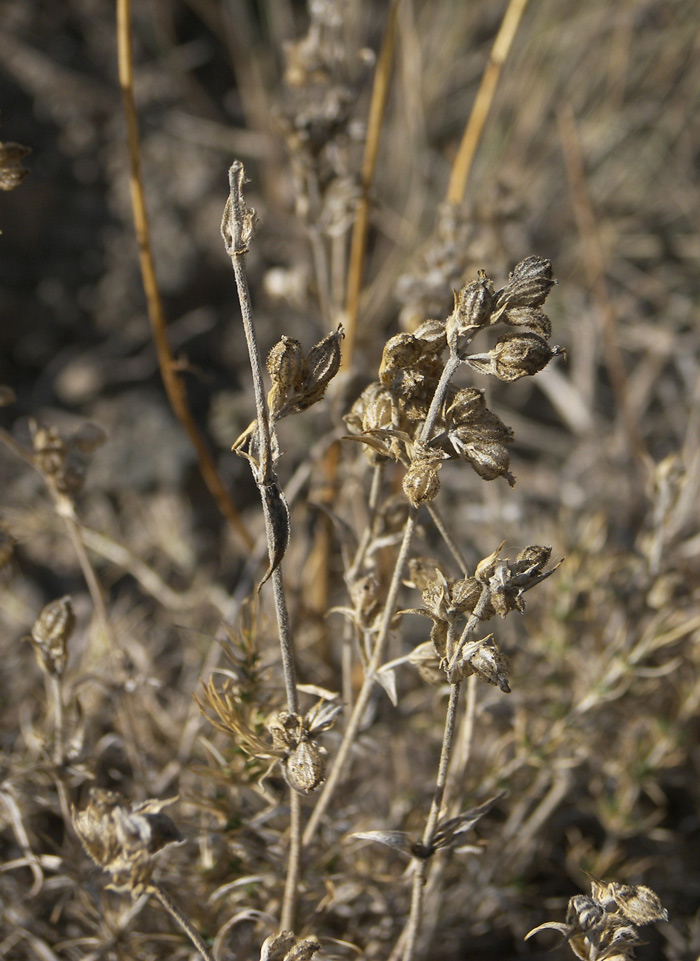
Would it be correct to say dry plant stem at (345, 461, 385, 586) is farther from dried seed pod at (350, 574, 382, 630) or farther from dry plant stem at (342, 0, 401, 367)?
dry plant stem at (342, 0, 401, 367)

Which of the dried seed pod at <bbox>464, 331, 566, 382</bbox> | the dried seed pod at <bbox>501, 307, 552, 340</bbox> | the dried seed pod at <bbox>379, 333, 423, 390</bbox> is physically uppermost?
the dried seed pod at <bbox>501, 307, 552, 340</bbox>

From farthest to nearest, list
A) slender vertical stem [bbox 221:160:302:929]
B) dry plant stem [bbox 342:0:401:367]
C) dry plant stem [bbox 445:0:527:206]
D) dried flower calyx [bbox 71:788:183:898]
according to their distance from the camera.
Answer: dry plant stem [bbox 445:0:527:206] < dry plant stem [bbox 342:0:401:367] < dried flower calyx [bbox 71:788:183:898] < slender vertical stem [bbox 221:160:302:929]

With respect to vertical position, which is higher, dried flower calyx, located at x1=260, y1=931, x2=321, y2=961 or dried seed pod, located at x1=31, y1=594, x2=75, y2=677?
dried seed pod, located at x1=31, y1=594, x2=75, y2=677

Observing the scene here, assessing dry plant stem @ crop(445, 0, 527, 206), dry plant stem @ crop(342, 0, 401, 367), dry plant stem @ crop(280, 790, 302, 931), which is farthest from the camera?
dry plant stem @ crop(445, 0, 527, 206)

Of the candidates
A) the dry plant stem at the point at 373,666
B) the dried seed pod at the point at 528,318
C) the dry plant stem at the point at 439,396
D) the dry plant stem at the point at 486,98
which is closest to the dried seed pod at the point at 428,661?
the dry plant stem at the point at 373,666

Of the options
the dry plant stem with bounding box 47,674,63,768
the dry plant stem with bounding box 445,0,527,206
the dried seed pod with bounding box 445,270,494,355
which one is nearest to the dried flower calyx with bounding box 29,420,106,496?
the dry plant stem with bounding box 47,674,63,768

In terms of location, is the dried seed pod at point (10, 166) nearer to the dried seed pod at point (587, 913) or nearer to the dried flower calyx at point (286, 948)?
the dried flower calyx at point (286, 948)

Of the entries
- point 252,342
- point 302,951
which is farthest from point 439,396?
point 302,951
